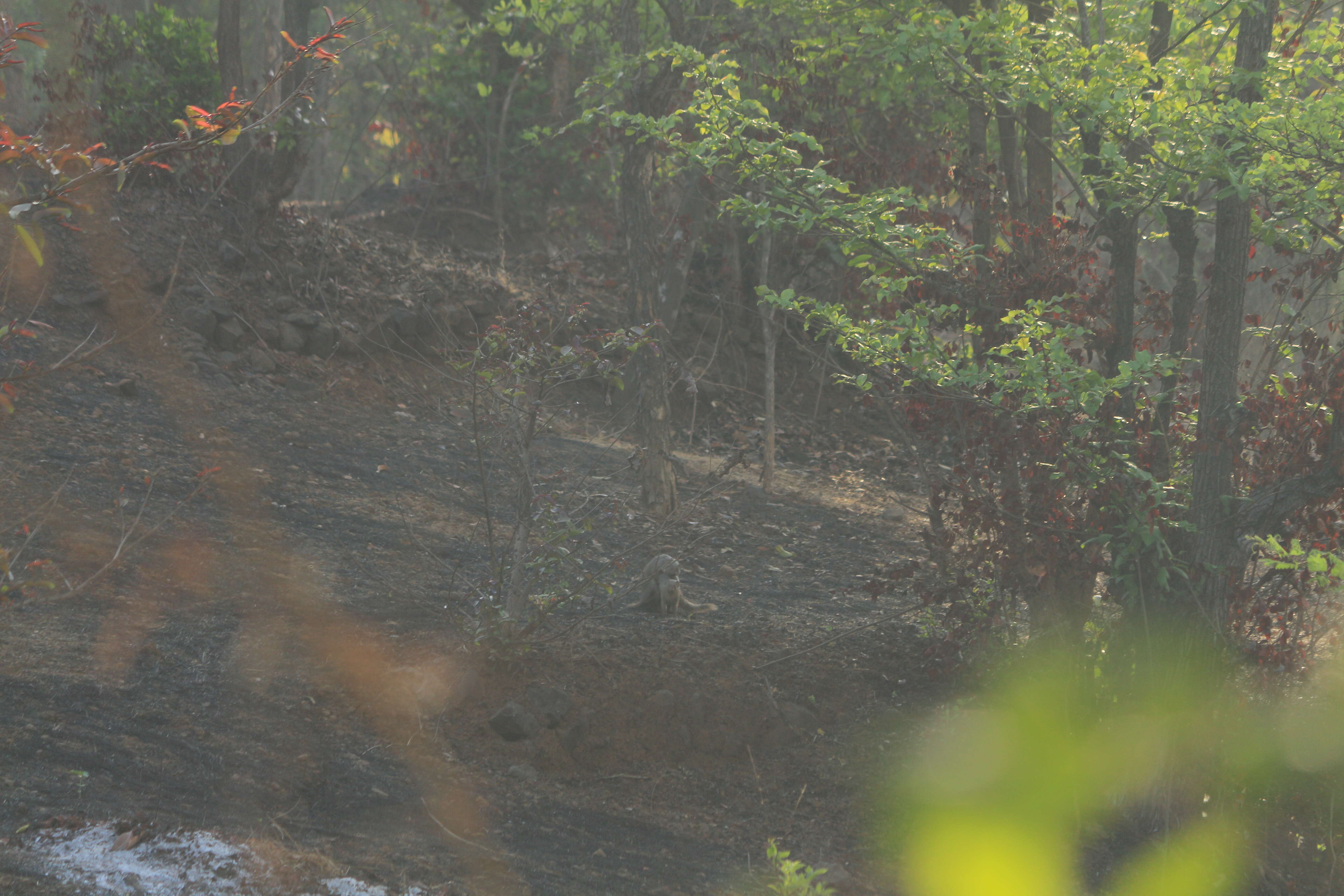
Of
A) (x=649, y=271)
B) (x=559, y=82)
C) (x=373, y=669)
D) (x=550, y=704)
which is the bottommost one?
(x=550, y=704)

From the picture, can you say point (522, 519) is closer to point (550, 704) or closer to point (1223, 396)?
point (550, 704)

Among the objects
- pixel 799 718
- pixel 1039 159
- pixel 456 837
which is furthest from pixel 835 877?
pixel 1039 159

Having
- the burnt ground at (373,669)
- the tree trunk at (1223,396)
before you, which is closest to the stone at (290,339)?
the burnt ground at (373,669)

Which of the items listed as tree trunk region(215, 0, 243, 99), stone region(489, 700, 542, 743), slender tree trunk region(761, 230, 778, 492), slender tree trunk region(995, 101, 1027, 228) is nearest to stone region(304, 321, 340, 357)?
tree trunk region(215, 0, 243, 99)

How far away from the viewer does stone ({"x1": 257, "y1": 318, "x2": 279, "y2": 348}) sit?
379 inches

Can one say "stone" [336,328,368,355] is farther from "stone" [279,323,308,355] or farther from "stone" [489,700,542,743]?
"stone" [489,700,542,743]

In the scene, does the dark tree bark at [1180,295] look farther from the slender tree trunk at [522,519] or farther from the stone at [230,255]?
the stone at [230,255]

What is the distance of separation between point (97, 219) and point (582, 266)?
6.11 meters

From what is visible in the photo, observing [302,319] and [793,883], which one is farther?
[302,319]

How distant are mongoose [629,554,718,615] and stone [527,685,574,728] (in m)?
1.35

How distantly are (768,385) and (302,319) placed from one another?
446 centimetres

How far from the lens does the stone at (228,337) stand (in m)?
9.28

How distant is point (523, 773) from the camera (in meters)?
4.50

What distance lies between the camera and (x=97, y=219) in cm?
973
